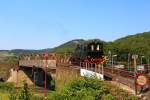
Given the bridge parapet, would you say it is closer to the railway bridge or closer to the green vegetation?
the railway bridge

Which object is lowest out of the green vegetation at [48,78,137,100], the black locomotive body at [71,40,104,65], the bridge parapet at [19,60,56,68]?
the green vegetation at [48,78,137,100]

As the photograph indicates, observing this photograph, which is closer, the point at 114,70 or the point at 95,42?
the point at 114,70

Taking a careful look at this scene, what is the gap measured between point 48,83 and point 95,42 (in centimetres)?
3335

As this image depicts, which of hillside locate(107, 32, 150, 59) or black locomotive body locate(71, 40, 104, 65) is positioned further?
hillside locate(107, 32, 150, 59)

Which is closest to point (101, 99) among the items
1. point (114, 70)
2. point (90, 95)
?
point (90, 95)

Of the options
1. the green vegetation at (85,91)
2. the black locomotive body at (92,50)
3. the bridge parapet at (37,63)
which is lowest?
the green vegetation at (85,91)

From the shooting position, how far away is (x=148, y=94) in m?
36.5

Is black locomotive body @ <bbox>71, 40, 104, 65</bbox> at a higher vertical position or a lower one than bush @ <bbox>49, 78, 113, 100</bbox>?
higher

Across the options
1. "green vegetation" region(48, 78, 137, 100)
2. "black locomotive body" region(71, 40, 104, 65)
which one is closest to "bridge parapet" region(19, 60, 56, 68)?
"black locomotive body" region(71, 40, 104, 65)

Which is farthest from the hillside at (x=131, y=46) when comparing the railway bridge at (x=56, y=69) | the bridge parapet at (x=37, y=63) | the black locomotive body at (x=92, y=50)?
the bridge parapet at (x=37, y=63)

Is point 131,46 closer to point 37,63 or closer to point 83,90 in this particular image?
point 37,63

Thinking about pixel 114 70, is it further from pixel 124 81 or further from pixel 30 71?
pixel 30 71

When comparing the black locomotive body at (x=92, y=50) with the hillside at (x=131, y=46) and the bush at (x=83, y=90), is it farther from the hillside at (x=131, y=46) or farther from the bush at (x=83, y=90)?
the bush at (x=83, y=90)

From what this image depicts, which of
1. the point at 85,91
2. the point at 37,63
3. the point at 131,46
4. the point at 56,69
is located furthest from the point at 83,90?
the point at 131,46
